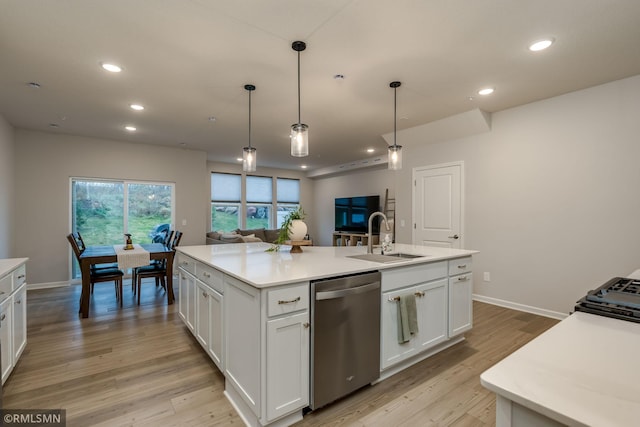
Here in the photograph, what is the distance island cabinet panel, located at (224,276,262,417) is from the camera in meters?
1.68

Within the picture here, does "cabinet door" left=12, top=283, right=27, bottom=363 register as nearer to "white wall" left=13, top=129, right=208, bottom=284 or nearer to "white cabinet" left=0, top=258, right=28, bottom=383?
"white cabinet" left=0, top=258, right=28, bottom=383

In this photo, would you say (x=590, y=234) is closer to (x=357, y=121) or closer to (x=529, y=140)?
(x=529, y=140)

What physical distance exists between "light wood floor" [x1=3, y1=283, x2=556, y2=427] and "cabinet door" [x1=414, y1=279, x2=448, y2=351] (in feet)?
0.67

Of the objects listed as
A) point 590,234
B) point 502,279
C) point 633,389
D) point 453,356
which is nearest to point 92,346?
point 453,356

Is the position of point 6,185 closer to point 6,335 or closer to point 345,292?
point 6,335

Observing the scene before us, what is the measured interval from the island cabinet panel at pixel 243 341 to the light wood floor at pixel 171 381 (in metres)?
0.21

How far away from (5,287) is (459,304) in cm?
359

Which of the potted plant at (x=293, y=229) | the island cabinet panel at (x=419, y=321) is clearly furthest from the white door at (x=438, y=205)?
the potted plant at (x=293, y=229)

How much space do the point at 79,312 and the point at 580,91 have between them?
21.1ft

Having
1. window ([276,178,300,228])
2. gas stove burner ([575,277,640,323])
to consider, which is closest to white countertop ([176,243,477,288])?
gas stove burner ([575,277,640,323])

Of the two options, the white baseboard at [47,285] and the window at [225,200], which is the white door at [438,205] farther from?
the white baseboard at [47,285]

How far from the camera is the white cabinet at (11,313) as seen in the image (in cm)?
205

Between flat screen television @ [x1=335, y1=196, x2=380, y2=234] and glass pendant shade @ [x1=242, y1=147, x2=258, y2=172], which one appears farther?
flat screen television @ [x1=335, y1=196, x2=380, y2=234]

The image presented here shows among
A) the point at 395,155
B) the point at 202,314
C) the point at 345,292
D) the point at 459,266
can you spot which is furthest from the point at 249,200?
the point at 345,292
